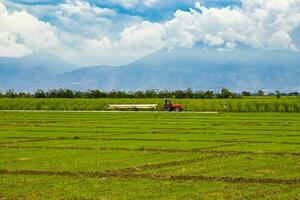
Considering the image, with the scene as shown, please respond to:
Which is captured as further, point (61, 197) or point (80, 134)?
point (80, 134)

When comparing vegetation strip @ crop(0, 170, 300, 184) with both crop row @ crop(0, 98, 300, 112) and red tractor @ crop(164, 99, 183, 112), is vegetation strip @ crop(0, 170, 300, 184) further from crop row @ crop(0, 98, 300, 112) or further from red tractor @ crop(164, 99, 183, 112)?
crop row @ crop(0, 98, 300, 112)

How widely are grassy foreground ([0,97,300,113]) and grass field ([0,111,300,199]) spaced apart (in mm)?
45452

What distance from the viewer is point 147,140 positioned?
1236 inches

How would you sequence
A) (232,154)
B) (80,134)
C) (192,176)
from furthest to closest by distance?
(80,134)
(232,154)
(192,176)

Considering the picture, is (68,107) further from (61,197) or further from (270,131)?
(61,197)

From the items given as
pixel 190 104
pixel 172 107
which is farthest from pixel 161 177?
pixel 190 104

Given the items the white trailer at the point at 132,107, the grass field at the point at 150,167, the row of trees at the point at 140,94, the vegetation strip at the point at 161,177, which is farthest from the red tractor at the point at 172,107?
the vegetation strip at the point at 161,177

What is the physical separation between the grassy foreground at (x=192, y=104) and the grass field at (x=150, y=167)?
45452 millimetres

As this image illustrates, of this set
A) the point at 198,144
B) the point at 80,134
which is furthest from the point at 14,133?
the point at 198,144

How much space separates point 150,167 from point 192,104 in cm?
6241

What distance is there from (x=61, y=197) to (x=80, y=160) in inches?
279

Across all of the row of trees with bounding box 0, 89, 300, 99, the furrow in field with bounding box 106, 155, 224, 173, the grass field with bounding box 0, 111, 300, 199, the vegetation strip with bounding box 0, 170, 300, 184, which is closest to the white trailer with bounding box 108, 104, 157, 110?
the row of trees with bounding box 0, 89, 300, 99

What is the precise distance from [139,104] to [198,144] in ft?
185

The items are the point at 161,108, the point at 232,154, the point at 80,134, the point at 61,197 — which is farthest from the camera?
the point at 161,108
